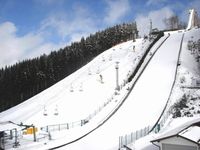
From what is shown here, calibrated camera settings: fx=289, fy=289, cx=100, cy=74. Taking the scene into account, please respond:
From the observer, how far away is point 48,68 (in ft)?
325

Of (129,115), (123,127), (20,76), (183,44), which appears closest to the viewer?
(123,127)

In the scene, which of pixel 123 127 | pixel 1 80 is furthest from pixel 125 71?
pixel 1 80

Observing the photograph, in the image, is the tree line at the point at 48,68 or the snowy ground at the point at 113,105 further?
the tree line at the point at 48,68

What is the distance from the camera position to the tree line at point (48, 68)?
311 ft

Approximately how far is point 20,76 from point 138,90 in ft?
215

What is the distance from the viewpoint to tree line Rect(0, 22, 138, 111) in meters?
94.8

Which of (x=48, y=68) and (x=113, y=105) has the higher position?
(x=48, y=68)

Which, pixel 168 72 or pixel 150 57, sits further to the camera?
pixel 150 57

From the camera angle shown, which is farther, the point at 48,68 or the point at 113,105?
the point at 48,68

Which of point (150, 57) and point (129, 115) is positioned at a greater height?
point (150, 57)

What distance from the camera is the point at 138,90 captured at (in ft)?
141

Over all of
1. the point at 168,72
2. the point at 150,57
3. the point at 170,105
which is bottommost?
the point at 170,105

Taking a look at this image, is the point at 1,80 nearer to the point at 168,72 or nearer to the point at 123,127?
the point at 168,72

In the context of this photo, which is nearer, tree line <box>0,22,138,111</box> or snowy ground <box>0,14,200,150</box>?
snowy ground <box>0,14,200,150</box>
